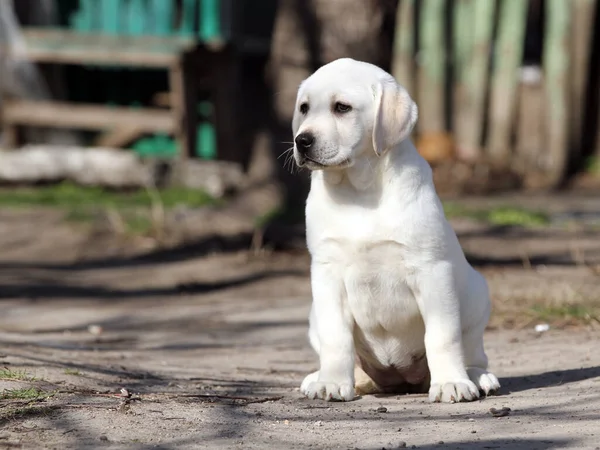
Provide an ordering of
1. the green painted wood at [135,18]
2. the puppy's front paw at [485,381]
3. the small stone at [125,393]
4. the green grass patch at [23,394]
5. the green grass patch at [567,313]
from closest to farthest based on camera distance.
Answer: the green grass patch at [23,394], the small stone at [125,393], the puppy's front paw at [485,381], the green grass patch at [567,313], the green painted wood at [135,18]

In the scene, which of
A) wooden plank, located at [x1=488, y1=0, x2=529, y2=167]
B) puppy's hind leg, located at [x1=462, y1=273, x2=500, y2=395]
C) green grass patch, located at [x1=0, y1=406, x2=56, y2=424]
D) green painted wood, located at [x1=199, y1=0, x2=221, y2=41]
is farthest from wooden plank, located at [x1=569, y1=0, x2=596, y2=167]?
green grass patch, located at [x1=0, y1=406, x2=56, y2=424]

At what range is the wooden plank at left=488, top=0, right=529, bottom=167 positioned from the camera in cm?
1255

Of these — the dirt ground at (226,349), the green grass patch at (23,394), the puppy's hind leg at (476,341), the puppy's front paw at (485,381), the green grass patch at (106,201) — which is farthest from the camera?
the green grass patch at (106,201)

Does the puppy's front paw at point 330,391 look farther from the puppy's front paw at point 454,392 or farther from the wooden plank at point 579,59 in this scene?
the wooden plank at point 579,59

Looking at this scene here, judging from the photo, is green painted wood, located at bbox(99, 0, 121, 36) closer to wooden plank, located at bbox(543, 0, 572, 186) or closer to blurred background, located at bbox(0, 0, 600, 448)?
blurred background, located at bbox(0, 0, 600, 448)

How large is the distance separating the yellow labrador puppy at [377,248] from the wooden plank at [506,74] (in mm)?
8601

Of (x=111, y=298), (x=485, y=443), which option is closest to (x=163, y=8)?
(x=111, y=298)

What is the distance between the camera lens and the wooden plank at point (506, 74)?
12.5m

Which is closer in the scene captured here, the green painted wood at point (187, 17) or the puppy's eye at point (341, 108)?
the puppy's eye at point (341, 108)

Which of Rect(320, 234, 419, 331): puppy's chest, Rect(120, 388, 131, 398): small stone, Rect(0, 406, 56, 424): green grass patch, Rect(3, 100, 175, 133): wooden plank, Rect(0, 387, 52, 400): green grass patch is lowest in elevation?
Rect(3, 100, 175, 133): wooden plank

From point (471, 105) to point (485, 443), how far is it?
9.85 m

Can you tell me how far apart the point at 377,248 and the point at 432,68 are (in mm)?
9175

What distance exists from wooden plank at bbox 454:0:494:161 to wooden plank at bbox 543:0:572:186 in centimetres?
78

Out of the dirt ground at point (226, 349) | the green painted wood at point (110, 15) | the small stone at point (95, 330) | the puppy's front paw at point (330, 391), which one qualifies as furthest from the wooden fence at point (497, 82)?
the puppy's front paw at point (330, 391)
